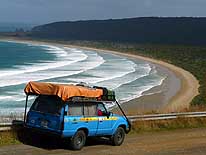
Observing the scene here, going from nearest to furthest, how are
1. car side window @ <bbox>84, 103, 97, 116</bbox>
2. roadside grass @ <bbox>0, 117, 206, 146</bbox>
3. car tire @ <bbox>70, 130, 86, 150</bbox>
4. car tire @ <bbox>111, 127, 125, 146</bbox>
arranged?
car tire @ <bbox>70, 130, 86, 150</bbox> < car side window @ <bbox>84, 103, 97, 116</bbox> < car tire @ <bbox>111, 127, 125, 146</bbox> < roadside grass @ <bbox>0, 117, 206, 146</bbox>

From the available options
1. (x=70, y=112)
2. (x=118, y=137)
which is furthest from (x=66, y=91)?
(x=118, y=137)

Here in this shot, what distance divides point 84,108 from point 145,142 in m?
2.59

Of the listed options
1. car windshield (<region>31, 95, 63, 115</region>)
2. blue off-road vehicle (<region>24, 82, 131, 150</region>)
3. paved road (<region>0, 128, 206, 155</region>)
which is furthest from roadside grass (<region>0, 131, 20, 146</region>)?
car windshield (<region>31, 95, 63, 115</region>)

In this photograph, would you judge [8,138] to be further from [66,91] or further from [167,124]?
[167,124]

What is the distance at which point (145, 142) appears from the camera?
1548cm

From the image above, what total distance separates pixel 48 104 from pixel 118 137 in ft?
8.43

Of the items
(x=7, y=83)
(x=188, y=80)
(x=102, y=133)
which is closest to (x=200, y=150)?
(x=102, y=133)

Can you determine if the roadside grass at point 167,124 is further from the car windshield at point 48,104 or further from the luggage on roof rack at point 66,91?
the car windshield at point 48,104

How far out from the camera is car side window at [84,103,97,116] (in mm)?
13957

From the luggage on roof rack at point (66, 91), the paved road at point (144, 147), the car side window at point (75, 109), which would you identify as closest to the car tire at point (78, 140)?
the paved road at point (144, 147)

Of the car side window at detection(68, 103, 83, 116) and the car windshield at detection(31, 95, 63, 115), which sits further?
the car side window at detection(68, 103, 83, 116)

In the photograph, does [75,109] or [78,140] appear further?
[78,140]

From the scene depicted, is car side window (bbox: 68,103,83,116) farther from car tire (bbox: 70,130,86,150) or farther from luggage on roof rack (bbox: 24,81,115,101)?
car tire (bbox: 70,130,86,150)

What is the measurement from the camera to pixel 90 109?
14125mm
